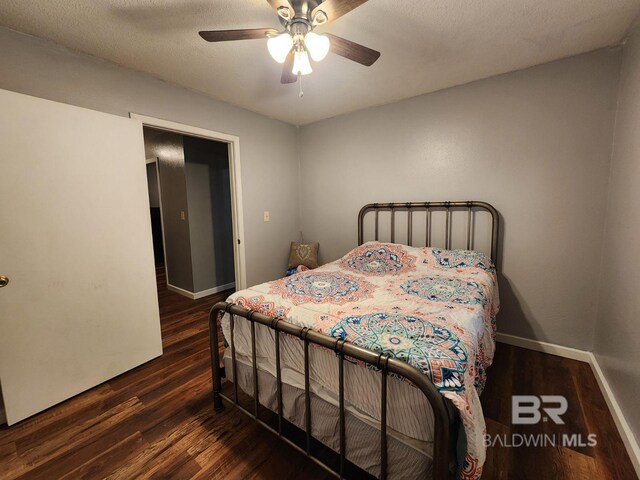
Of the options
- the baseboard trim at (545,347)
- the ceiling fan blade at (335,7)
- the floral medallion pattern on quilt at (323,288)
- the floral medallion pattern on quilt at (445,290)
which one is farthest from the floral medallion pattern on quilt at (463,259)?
the ceiling fan blade at (335,7)

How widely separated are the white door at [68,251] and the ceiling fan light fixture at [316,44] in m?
1.47

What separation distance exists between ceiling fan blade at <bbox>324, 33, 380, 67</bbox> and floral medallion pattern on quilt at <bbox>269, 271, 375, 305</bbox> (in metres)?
1.33

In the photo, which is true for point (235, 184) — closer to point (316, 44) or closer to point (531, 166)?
point (316, 44)

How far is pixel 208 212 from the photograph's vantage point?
389cm

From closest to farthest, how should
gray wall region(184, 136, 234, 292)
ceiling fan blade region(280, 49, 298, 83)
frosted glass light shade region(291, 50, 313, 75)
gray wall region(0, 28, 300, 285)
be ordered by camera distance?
frosted glass light shade region(291, 50, 313, 75)
ceiling fan blade region(280, 49, 298, 83)
gray wall region(0, 28, 300, 285)
gray wall region(184, 136, 234, 292)

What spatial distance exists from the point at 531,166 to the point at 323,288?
192 centimetres

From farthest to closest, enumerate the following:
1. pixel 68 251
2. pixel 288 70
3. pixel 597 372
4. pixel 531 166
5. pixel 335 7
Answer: pixel 531 166
pixel 597 372
pixel 68 251
pixel 288 70
pixel 335 7

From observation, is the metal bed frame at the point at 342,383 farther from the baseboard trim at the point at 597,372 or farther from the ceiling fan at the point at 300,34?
the ceiling fan at the point at 300,34

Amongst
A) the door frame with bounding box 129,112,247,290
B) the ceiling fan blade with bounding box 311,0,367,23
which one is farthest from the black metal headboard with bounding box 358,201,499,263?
the ceiling fan blade with bounding box 311,0,367,23

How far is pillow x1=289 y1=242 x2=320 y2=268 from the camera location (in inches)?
133

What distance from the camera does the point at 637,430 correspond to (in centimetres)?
133

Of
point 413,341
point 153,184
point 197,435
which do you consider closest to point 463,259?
point 413,341

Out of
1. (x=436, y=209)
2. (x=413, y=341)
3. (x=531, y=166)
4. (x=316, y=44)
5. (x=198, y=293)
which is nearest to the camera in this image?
(x=413, y=341)

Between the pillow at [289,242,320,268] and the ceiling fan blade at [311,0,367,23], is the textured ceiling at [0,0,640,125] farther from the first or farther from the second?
the pillow at [289,242,320,268]
